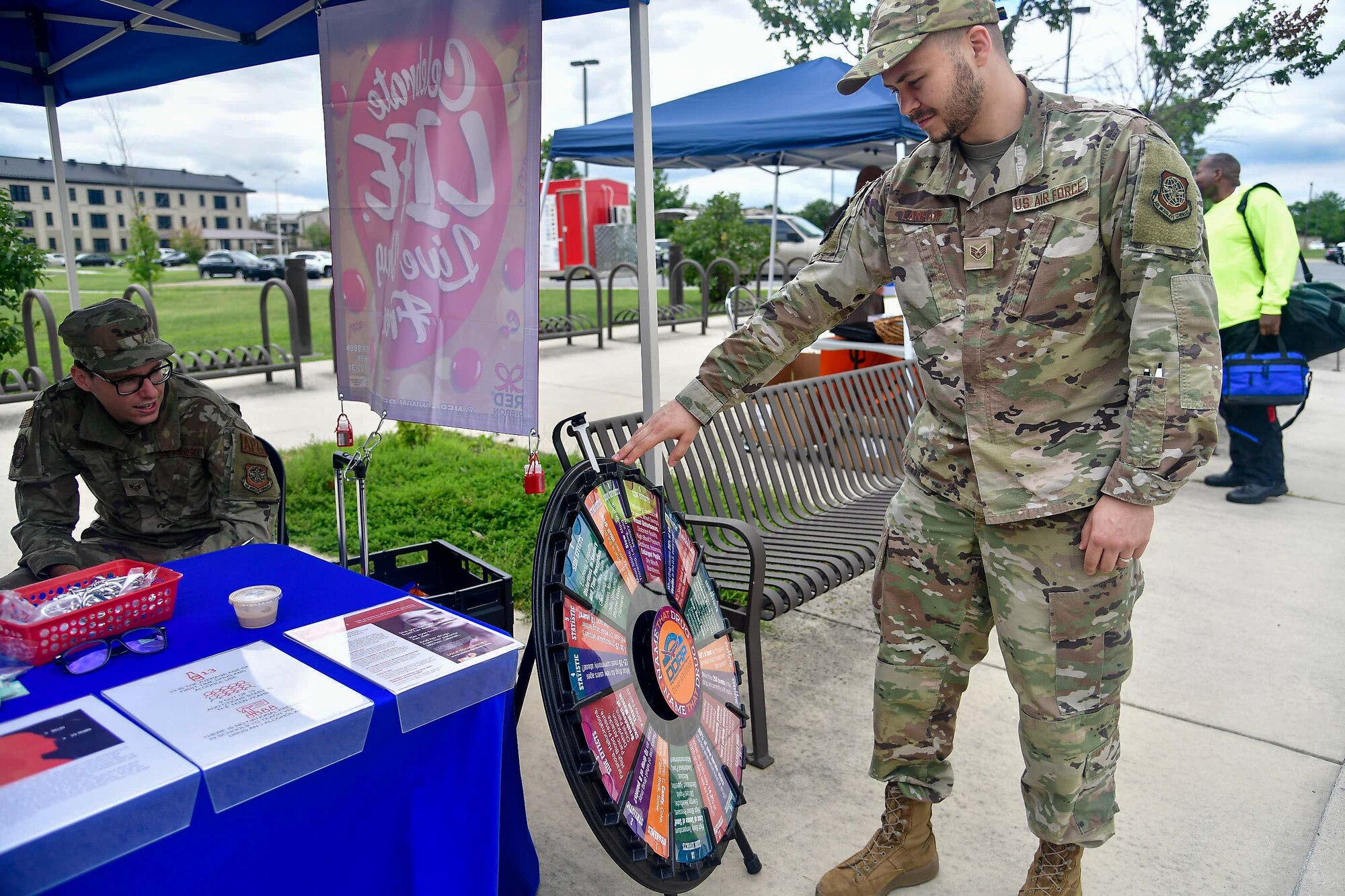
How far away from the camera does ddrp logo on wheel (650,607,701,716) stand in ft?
6.74

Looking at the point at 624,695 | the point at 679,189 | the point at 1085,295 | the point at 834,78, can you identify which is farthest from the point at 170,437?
the point at 679,189

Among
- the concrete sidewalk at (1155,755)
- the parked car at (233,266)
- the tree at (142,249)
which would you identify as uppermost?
the parked car at (233,266)

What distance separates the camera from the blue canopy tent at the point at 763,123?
7055 millimetres

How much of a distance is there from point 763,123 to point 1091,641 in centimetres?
651

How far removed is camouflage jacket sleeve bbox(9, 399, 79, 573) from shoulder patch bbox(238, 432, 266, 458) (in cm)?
47

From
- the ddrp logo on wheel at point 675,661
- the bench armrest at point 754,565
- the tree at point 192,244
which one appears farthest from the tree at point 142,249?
the tree at point 192,244

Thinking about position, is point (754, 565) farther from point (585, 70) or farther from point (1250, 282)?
point (585, 70)

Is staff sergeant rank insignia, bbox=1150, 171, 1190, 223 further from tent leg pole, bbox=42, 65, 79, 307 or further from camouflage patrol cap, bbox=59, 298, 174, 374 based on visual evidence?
tent leg pole, bbox=42, 65, 79, 307

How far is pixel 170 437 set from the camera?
287 centimetres

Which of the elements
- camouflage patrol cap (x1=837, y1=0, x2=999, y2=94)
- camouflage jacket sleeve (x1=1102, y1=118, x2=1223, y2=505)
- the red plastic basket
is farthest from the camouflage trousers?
the red plastic basket

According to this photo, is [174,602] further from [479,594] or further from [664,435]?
[664,435]

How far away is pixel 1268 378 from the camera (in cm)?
568

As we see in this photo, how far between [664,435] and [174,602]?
3.61 ft

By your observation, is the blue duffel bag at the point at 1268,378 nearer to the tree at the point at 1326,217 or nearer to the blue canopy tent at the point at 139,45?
the blue canopy tent at the point at 139,45
